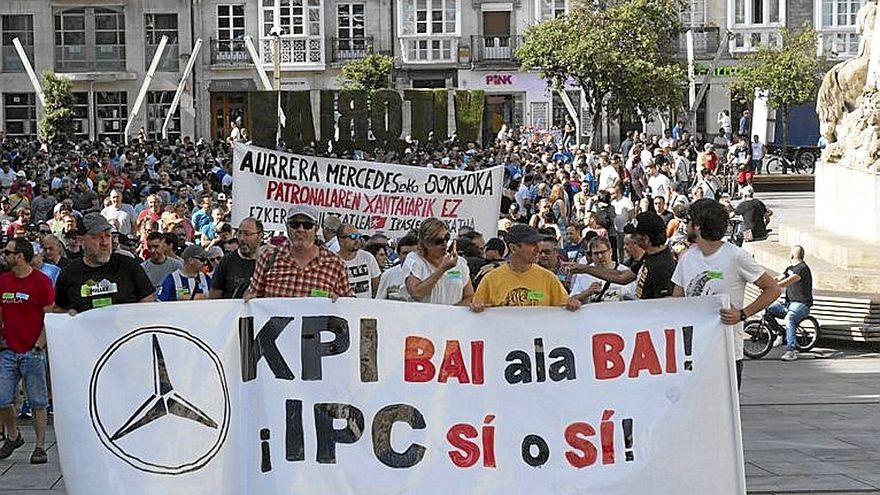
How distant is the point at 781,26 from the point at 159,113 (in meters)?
23.0

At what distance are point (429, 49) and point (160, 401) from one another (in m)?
56.7

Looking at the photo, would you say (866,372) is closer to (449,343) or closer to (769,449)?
(769,449)

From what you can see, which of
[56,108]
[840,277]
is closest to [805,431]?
[840,277]

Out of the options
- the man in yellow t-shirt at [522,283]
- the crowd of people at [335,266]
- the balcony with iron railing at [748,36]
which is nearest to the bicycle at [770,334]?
the crowd of people at [335,266]

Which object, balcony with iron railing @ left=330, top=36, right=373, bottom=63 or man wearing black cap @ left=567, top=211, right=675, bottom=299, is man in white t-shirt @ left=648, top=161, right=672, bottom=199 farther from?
balcony with iron railing @ left=330, top=36, right=373, bottom=63

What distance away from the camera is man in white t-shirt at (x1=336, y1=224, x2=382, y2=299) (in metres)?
12.2

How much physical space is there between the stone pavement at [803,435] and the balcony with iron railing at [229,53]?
49037 millimetres

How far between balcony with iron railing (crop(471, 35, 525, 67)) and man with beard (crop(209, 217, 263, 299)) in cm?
5308

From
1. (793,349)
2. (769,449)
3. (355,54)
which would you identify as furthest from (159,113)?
(769,449)

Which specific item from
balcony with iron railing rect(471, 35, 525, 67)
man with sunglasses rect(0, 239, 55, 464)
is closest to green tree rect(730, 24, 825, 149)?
balcony with iron railing rect(471, 35, 525, 67)

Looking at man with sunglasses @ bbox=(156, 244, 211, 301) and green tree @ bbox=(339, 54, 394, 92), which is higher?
green tree @ bbox=(339, 54, 394, 92)

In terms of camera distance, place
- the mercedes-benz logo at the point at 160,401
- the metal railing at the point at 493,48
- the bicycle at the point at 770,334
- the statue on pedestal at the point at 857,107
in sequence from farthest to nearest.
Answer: the metal railing at the point at 493,48, the statue on pedestal at the point at 857,107, the bicycle at the point at 770,334, the mercedes-benz logo at the point at 160,401

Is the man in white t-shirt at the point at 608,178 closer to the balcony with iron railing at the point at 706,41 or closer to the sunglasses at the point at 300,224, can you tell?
the sunglasses at the point at 300,224

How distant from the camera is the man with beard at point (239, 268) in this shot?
10656 millimetres
